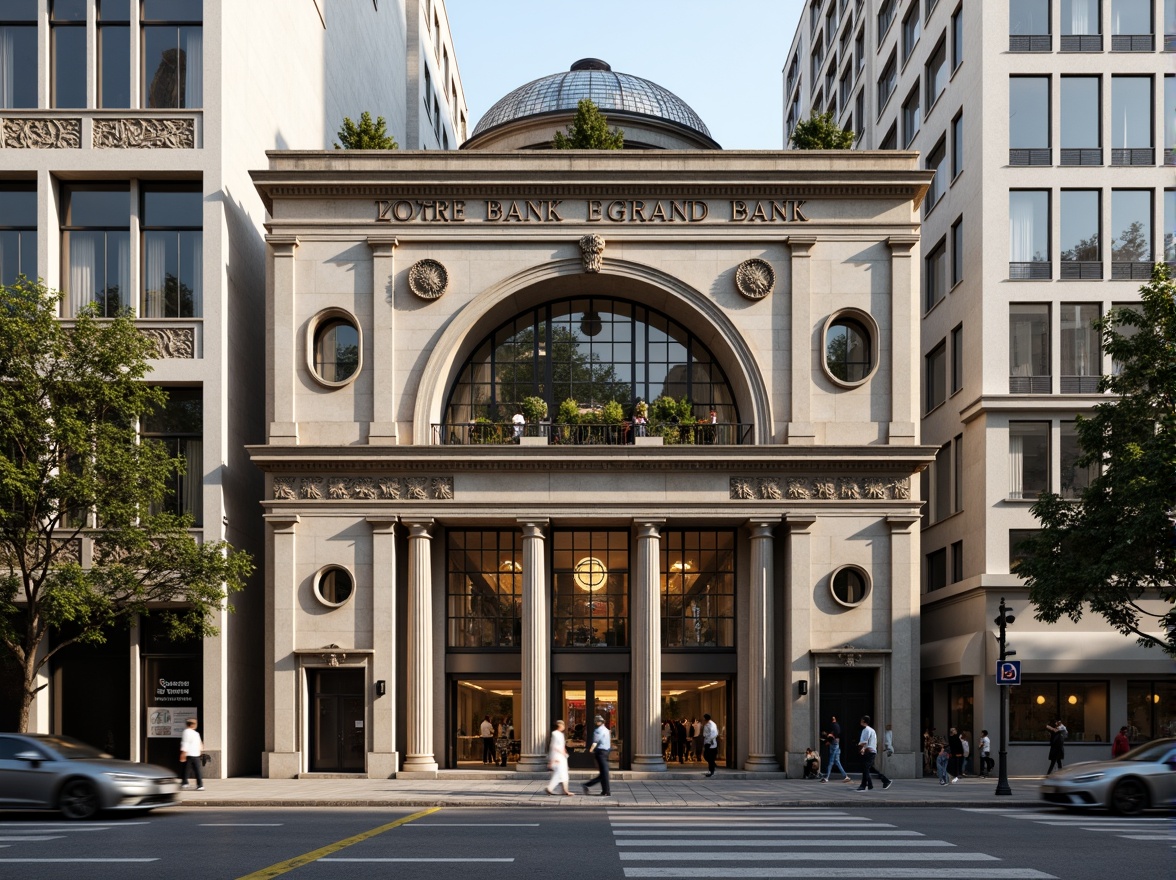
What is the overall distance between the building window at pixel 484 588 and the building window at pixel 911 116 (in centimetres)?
2571

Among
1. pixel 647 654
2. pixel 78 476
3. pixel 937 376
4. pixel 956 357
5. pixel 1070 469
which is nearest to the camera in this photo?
pixel 78 476

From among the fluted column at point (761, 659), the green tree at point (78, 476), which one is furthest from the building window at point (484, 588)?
the green tree at point (78, 476)

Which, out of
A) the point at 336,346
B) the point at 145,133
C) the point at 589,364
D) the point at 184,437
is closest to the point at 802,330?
the point at 589,364

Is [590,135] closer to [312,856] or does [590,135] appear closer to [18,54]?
[18,54]

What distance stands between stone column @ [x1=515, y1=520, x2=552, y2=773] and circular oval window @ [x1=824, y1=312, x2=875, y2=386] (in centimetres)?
981

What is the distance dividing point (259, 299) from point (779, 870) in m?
28.4

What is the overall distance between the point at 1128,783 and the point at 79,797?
60.6 feet

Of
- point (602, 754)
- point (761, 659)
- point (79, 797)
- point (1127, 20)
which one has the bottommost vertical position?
point (602, 754)

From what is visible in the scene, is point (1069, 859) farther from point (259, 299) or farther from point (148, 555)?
point (259, 299)

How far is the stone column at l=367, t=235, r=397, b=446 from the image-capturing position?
33.6 meters

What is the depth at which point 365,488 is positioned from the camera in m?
33.2

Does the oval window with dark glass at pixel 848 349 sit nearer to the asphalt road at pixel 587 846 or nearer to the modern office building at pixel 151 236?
the asphalt road at pixel 587 846

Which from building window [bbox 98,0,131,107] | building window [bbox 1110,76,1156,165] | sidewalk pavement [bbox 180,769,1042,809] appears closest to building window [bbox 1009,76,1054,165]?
building window [bbox 1110,76,1156,165]

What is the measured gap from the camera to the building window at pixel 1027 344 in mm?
37656
